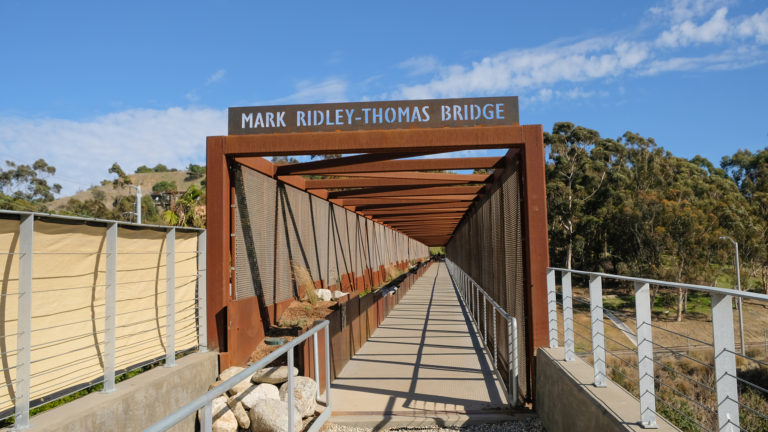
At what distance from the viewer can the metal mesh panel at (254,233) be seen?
854 centimetres

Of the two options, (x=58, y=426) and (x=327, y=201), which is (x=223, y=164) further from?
(x=327, y=201)

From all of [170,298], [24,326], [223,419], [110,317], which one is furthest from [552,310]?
[24,326]

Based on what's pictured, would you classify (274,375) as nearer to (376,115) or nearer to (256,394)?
(256,394)

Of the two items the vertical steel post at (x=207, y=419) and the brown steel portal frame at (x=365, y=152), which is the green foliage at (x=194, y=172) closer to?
the brown steel portal frame at (x=365, y=152)

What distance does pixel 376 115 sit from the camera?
7.66 meters

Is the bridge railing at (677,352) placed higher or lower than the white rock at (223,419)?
higher

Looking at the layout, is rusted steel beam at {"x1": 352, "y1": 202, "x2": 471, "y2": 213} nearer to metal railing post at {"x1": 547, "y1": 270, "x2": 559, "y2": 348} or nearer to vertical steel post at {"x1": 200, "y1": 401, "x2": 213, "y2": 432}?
metal railing post at {"x1": 547, "y1": 270, "x2": 559, "y2": 348}

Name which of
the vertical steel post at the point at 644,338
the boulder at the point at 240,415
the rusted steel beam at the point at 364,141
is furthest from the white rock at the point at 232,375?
the vertical steel post at the point at 644,338

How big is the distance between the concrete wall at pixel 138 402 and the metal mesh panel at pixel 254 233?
168cm

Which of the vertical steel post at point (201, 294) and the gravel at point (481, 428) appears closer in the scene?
the gravel at point (481, 428)

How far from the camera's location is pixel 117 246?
5500 mm

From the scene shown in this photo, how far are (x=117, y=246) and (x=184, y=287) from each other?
165 centimetres

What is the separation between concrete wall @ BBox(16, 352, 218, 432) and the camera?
4.18 m

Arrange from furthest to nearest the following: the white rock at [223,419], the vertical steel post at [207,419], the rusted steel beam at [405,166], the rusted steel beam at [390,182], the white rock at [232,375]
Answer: the rusted steel beam at [390,182]
the rusted steel beam at [405,166]
the white rock at [232,375]
the white rock at [223,419]
the vertical steel post at [207,419]
